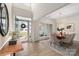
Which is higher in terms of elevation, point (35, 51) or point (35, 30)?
point (35, 30)

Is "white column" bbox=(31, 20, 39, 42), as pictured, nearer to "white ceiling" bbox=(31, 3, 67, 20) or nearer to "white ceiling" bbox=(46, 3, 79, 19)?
"white ceiling" bbox=(31, 3, 67, 20)

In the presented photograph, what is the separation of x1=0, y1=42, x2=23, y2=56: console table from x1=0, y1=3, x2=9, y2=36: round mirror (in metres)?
0.22

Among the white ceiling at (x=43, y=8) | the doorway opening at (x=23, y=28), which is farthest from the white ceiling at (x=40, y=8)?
the doorway opening at (x=23, y=28)

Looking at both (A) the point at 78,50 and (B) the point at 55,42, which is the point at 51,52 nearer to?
(B) the point at 55,42

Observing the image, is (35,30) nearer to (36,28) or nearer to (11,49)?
(36,28)

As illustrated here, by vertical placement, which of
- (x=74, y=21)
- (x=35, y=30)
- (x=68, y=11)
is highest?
(x=68, y=11)

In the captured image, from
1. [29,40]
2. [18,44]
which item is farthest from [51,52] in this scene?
[18,44]

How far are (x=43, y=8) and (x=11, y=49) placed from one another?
801 mm

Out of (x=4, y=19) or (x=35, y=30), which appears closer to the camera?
(x=4, y=19)

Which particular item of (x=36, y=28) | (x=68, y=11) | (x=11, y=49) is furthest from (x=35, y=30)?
(x=68, y=11)

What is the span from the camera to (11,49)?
5.50 feet

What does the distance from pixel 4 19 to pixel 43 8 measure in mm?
619

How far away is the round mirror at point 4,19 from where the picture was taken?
158 centimetres

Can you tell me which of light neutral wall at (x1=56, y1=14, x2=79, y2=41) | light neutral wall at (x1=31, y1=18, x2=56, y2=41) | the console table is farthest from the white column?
light neutral wall at (x1=56, y1=14, x2=79, y2=41)
